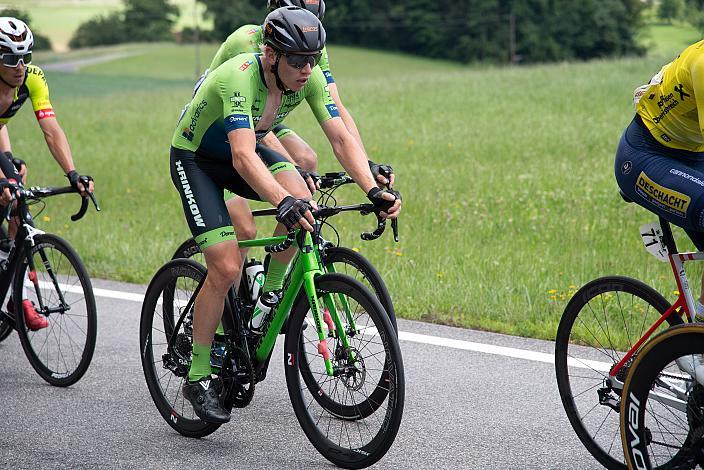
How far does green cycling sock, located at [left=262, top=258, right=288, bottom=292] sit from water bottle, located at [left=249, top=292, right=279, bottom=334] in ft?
0.44

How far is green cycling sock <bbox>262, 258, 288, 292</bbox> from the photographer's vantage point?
5.30m

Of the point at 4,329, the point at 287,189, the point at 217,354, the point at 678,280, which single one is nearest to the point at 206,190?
the point at 287,189

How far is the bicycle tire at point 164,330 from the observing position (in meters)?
5.32

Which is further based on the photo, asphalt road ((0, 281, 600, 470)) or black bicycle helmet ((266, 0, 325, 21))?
black bicycle helmet ((266, 0, 325, 21))

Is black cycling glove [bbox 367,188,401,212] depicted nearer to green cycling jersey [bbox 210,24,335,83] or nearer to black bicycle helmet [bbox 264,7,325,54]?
black bicycle helmet [bbox 264,7,325,54]

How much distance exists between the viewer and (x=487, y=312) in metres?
7.45

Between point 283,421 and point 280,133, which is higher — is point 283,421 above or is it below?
below

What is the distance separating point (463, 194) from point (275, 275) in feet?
25.0

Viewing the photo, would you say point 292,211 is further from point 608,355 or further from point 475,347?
point 475,347

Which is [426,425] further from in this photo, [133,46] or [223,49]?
[133,46]

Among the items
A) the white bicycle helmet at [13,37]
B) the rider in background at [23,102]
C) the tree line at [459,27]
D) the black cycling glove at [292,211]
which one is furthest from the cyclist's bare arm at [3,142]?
the tree line at [459,27]

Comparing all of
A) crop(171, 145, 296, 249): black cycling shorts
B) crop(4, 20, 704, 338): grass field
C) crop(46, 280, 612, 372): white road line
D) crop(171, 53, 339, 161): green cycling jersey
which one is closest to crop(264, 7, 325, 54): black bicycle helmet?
crop(171, 53, 339, 161): green cycling jersey

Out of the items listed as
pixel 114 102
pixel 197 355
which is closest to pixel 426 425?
pixel 197 355

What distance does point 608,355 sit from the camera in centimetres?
523
